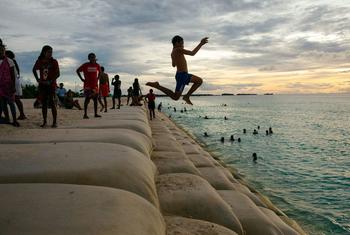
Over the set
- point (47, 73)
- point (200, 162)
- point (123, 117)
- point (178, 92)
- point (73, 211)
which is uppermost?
point (47, 73)

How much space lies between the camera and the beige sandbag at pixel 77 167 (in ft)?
13.7

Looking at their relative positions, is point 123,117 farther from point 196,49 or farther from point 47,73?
point 196,49

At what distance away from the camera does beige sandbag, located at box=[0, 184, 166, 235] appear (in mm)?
2889

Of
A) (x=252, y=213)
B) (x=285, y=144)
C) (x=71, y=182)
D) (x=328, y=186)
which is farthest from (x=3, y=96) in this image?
(x=285, y=144)

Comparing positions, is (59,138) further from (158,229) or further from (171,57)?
(158,229)

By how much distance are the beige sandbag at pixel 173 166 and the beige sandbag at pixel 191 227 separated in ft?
7.19

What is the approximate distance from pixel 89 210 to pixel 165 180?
284 centimetres

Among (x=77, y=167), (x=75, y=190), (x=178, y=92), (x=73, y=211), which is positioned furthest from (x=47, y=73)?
(x=73, y=211)

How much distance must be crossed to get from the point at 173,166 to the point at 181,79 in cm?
173

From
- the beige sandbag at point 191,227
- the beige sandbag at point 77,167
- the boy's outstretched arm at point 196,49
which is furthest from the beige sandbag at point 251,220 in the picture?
the boy's outstretched arm at point 196,49

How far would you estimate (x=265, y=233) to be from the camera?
17.7 feet

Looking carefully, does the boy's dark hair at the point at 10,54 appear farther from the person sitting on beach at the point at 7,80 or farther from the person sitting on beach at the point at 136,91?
the person sitting on beach at the point at 136,91

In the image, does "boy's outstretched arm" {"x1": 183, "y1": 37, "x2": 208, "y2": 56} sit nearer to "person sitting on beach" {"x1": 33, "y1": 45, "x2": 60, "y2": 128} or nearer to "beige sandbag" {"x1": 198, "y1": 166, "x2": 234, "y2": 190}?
"beige sandbag" {"x1": 198, "y1": 166, "x2": 234, "y2": 190}

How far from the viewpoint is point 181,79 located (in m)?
6.59
